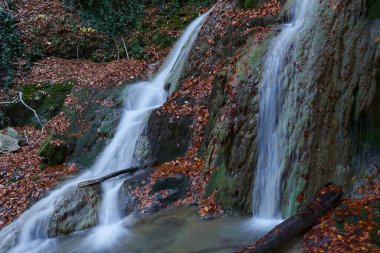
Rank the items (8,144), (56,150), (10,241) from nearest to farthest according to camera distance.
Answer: (10,241), (56,150), (8,144)

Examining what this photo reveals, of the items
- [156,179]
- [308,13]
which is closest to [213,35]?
[308,13]

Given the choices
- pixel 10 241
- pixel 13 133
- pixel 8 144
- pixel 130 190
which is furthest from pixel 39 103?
pixel 130 190

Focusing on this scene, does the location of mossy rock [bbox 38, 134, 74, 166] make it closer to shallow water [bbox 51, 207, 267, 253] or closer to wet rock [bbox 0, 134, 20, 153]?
wet rock [bbox 0, 134, 20, 153]

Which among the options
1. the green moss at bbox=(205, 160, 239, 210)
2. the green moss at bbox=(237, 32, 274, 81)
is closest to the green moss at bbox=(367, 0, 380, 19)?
the green moss at bbox=(237, 32, 274, 81)

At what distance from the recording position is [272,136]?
21.0 ft

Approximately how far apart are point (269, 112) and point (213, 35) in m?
5.80

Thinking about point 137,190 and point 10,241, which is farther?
point 137,190

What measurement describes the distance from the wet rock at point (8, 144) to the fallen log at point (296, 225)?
10839mm

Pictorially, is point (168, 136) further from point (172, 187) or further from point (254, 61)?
point (254, 61)

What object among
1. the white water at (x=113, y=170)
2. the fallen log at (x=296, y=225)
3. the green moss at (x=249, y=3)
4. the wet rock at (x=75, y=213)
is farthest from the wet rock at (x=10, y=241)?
the green moss at (x=249, y=3)

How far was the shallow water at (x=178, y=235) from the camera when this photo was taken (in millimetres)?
5695

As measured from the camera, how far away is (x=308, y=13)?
275 inches

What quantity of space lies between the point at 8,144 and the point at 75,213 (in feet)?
21.2

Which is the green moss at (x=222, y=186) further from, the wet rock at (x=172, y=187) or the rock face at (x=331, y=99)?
the rock face at (x=331, y=99)
